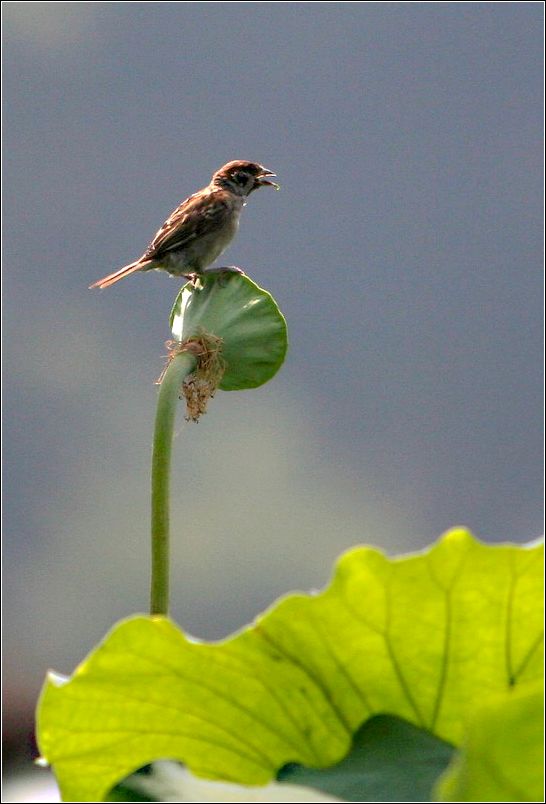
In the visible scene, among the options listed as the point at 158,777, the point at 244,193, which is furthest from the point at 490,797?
the point at 244,193

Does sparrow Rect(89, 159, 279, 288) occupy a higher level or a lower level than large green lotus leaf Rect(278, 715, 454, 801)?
higher

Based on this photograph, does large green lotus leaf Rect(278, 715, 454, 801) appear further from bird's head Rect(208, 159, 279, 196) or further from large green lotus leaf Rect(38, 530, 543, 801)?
bird's head Rect(208, 159, 279, 196)

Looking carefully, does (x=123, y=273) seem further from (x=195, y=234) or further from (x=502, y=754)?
(x=502, y=754)

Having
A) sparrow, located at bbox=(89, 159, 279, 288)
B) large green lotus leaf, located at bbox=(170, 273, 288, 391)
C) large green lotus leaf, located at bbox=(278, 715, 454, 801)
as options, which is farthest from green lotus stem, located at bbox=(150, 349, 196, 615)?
sparrow, located at bbox=(89, 159, 279, 288)

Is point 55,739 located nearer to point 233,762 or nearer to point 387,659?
point 233,762

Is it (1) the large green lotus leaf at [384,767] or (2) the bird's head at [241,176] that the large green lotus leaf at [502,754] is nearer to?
(1) the large green lotus leaf at [384,767]

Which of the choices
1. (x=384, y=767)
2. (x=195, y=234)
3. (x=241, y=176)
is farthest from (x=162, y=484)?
(x=241, y=176)
